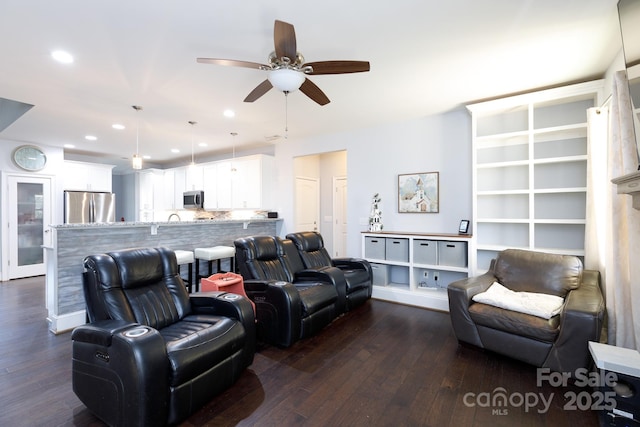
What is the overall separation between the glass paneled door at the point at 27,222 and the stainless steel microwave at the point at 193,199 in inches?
102

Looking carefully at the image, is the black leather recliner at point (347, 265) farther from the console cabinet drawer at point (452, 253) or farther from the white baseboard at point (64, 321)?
the white baseboard at point (64, 321)

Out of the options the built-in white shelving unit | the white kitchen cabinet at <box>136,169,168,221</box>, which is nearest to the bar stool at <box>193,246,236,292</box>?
the built-in white shelving unit

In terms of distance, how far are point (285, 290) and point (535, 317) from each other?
2.21m

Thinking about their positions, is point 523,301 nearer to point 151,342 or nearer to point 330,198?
point 151,342

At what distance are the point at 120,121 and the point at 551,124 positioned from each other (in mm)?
6036

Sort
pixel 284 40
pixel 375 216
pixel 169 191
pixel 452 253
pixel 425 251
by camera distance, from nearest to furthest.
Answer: pixel 284 40, pixel 452 253, pixel 425 251, pixel 375 216, pixel 169 191

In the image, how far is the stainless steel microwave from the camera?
6904 mm

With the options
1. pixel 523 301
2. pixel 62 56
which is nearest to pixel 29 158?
pixel 62 56

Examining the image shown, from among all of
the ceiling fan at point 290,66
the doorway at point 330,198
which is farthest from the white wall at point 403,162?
the ceiling fan at point 290,66

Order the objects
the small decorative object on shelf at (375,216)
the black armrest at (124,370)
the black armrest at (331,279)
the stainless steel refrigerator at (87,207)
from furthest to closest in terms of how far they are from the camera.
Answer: the stainless steel refrigerator at (87,207)
the small decorative object on shelf at (375,216)
the black armrest at (331,279)
the black armrest at (124,370)

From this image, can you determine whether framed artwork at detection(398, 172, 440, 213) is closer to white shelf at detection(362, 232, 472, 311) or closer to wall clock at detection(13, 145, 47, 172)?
white shelf at detection(362, 232, 472, 311)

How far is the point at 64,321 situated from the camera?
A: 3.30 meters

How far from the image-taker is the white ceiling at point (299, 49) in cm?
208

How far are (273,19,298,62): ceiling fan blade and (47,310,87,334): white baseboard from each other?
144 inches
